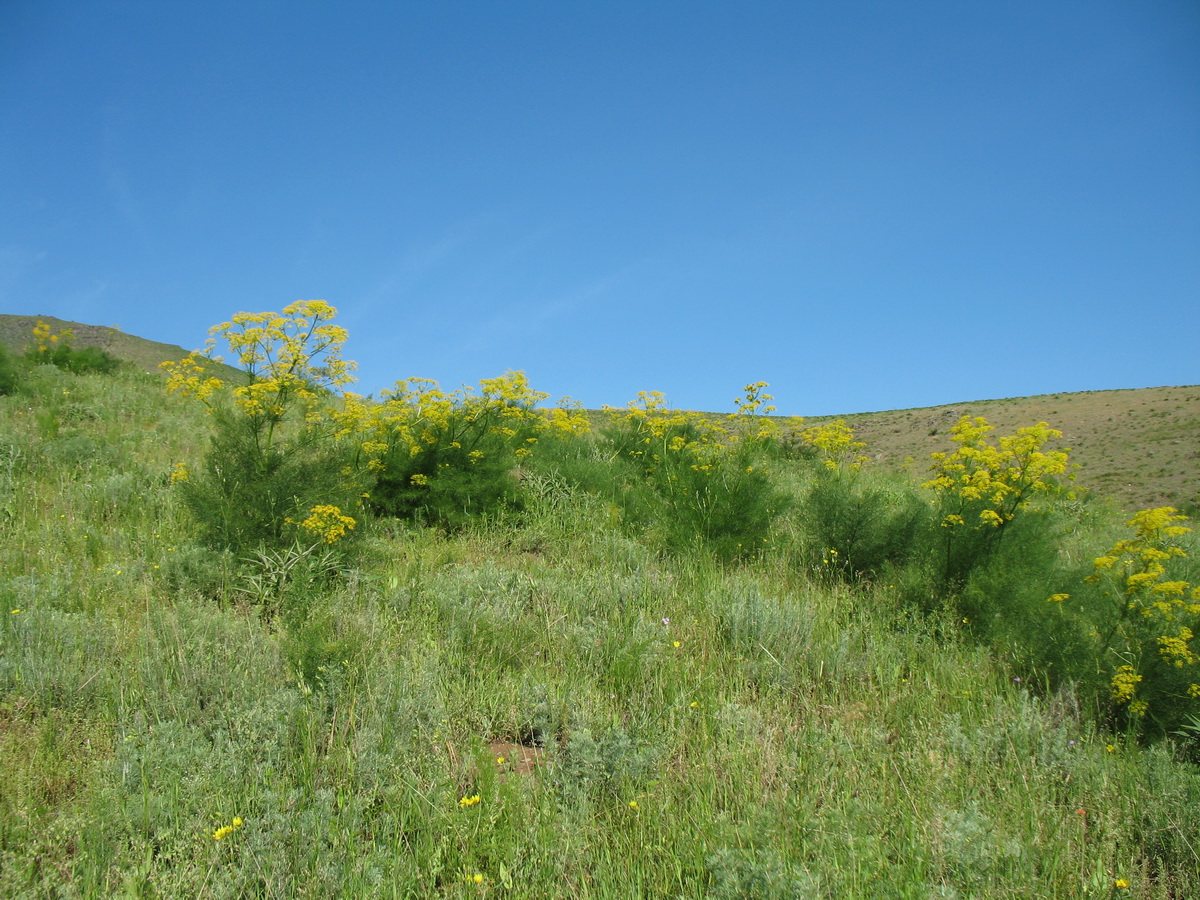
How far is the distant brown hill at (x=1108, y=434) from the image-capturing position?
530 inches

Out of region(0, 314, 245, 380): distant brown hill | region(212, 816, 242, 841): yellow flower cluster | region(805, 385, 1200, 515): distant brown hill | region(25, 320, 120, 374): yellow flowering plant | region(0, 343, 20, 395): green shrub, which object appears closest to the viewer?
region(212, 816, 242, 841): yellow flower cluster

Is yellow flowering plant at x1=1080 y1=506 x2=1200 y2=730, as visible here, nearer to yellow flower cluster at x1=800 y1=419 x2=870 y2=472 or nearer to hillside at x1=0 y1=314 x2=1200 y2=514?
yellow flower cluster at x1=800 y1=419 x2=870 y2=472

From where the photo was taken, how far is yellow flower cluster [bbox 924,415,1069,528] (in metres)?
4.61

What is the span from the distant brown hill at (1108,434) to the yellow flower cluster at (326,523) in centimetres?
960

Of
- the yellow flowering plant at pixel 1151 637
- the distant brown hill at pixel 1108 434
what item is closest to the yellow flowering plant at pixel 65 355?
the yellow flowering plant at pixel 1151 637

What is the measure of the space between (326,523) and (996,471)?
4.92 meters

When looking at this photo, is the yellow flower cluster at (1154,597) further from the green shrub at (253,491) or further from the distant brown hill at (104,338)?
the distant brown hill at (104,338)

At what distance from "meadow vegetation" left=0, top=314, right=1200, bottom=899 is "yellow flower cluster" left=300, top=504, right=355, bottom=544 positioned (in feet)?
0.21

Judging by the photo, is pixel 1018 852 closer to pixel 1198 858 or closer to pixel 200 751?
pixel 1198 858

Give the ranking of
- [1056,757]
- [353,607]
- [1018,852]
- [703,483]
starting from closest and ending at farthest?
[1018,852]
[1056,757]
[353,607]
[703,483]

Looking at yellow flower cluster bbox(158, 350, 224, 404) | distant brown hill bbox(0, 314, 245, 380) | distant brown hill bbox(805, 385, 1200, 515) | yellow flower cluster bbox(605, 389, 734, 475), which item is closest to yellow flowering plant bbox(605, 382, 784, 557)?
yellow flower cluster bbox(605, 389, 734, 475)

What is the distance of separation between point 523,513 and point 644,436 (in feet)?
11.9

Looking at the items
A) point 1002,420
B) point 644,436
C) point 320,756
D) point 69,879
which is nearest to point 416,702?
point 320,756

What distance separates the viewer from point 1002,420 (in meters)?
21.1
